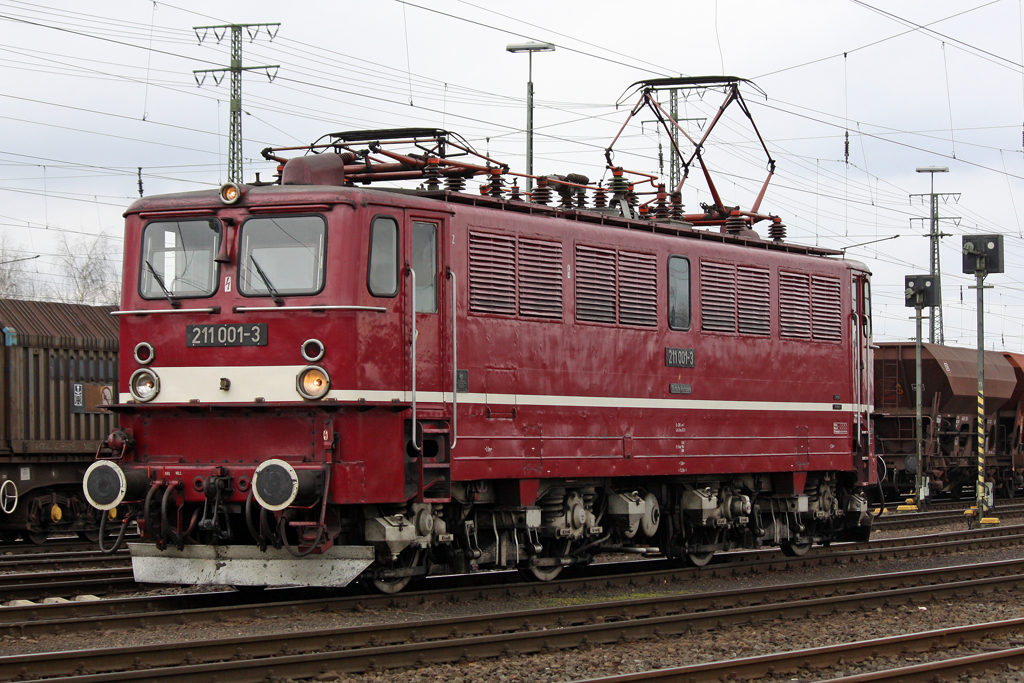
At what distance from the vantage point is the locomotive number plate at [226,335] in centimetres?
1180

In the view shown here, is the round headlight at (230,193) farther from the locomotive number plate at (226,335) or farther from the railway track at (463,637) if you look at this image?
the railway track at (463,637)

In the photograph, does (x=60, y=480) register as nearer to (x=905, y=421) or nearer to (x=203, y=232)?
(x=203, y=232)

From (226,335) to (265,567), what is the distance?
2233 mm

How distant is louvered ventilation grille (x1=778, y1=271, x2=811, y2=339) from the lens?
17.2 meters

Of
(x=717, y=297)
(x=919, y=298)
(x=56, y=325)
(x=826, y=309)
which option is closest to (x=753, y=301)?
(x=717, y=297)

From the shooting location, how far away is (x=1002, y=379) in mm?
34094

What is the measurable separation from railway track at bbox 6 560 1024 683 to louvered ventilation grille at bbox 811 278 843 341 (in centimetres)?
447

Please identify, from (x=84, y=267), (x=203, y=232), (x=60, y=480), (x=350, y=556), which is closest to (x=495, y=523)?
(x=350, y=556)

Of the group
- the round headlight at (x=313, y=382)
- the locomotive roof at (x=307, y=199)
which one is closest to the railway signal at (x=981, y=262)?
the locomotive roof at (x=307, y=199)

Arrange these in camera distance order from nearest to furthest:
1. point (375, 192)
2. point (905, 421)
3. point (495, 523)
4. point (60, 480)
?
1. point (375, 192)
2. point (495, 523)
3. point (60, 480)
4. point (905, 421)

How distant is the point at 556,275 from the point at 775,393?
14.4 feet

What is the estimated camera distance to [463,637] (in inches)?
429

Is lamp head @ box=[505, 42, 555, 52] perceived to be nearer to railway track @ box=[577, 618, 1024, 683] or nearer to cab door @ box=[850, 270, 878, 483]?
cab door @ box=[850, 270, 878, 483]

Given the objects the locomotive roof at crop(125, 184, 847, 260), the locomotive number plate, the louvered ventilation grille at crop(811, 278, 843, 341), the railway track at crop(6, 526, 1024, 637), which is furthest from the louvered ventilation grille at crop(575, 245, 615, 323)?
the louvered ventilation grille at crop(811, 278, 843, 341)
